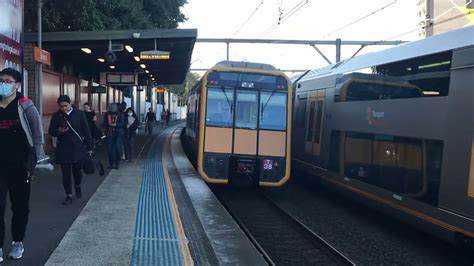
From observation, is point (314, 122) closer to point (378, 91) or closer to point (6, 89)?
point (378, 91)

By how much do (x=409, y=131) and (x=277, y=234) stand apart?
271 cm

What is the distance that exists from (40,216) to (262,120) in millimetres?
5813

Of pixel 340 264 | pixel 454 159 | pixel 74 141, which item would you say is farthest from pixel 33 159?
pixel 454 159

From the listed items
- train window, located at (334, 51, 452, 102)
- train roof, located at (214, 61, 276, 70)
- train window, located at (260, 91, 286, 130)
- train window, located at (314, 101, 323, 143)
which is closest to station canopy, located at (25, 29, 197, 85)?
train roof, located at (214, 61, 276, 70)

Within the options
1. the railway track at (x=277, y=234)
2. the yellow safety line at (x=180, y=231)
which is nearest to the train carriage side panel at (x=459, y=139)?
the railway track at (x=277, y=234)

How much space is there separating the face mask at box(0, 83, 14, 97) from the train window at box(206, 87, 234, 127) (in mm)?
7042

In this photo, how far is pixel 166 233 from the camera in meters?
Answer: 6.83

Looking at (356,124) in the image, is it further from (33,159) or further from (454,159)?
(33,159)

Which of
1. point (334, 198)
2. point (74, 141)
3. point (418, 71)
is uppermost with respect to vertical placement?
point (418, 71)

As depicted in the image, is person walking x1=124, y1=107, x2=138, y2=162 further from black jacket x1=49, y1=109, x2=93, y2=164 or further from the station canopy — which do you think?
black jacket x1=49, y1=109, x2=93, y2=164

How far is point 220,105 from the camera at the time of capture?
12141 millimetres

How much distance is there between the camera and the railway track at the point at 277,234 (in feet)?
24.6

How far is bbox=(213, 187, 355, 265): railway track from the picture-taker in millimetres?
7496

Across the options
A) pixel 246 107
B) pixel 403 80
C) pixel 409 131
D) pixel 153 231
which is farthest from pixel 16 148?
pixel 246 107
